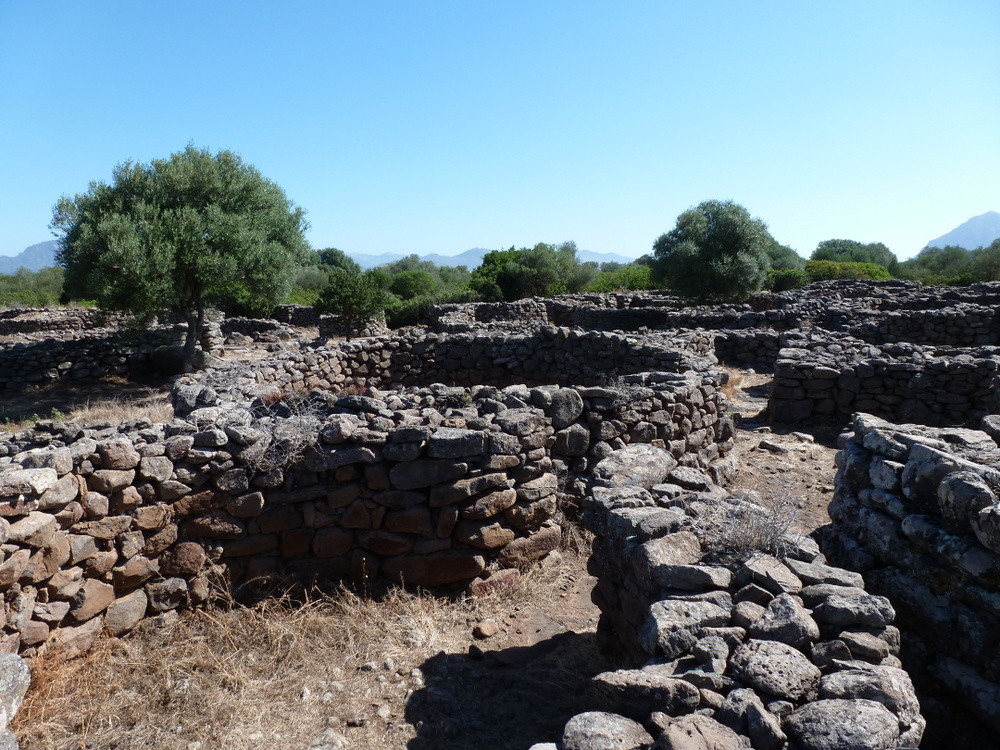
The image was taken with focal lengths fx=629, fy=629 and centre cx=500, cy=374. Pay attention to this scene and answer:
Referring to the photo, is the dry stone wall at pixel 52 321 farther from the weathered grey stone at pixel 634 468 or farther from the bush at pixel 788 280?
the bush at pixel 788 280

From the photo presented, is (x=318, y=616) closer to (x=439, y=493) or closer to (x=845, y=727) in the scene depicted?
(x=439, y=493)

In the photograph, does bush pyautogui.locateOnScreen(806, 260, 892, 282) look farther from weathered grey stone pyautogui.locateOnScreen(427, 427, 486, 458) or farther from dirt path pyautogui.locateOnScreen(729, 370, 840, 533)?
weathered grey stone pyautogui.locateOnScreen(427, 427, 486, 458)

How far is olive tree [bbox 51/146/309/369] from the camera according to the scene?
14.8 meters

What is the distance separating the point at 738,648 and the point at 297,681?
2.91m

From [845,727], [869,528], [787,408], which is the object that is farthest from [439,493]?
[787,408]

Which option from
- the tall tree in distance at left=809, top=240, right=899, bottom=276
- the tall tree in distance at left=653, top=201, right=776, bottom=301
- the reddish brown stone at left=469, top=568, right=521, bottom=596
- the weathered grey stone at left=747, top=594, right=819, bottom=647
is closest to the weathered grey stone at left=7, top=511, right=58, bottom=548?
the reddish brown stone at left=469, top=568, right=521, bottom=596

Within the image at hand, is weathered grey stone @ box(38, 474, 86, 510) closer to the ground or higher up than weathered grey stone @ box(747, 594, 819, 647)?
higher up

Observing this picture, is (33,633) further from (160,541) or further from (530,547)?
(530,547)

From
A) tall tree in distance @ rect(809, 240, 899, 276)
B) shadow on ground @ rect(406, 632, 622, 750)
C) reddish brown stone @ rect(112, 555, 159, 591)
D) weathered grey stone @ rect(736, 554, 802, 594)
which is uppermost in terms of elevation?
tall tree in distance @ rect(809, 240, 899, 276)

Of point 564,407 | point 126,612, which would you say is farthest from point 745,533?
point 126,612

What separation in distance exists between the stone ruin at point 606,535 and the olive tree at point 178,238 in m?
7.77

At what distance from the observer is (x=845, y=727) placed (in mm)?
2168

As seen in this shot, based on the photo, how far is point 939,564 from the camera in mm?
3268

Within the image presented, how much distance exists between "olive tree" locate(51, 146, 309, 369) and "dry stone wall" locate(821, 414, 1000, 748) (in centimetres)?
1526
